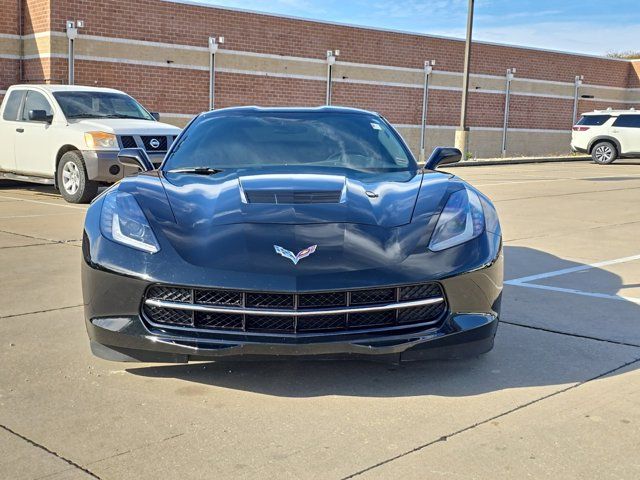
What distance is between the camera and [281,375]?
3.90 meters

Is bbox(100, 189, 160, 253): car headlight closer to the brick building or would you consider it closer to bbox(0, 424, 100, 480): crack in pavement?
bbox(0, 424, 100, 480): crack in pavement

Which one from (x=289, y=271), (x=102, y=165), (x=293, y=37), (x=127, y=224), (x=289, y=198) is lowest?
(x=102, y=165)

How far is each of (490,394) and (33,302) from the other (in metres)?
3.40

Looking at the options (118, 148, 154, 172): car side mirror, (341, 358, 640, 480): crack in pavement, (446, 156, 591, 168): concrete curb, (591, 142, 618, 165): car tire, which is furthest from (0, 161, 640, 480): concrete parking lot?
(591, 142, 618, 165): car tire

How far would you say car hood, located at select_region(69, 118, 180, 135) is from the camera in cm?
1179

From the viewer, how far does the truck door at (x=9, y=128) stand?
13352 millimetres

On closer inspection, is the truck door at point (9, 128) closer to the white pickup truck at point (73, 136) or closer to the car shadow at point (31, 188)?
the white pickup truck at point (73, 136)

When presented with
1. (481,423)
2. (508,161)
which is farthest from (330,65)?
(481,423)

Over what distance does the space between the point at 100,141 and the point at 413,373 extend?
8.92 metres

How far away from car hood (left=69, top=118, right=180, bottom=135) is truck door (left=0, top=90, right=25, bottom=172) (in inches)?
66.4

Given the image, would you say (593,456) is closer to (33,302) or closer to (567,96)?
(33,302)

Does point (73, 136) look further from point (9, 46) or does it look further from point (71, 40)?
point (9, 46)

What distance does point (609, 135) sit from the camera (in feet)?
88.6

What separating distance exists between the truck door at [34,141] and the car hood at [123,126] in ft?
2.10
